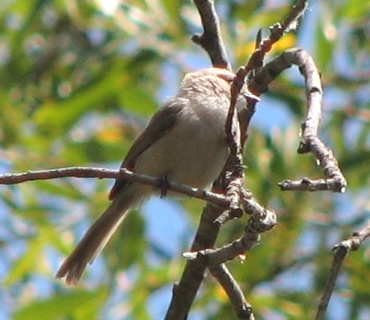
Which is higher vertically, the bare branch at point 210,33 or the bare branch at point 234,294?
the bare branch at point 210,33

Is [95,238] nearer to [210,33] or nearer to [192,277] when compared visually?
[210,33]

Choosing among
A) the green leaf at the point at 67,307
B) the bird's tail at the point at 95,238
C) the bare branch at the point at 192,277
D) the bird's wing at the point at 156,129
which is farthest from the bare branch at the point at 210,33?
the green leaf at the point at 67,307

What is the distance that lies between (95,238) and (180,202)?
2.74 ft

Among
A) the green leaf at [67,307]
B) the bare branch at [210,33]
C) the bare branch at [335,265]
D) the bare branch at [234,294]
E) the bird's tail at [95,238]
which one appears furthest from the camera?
the green leaf at [67,307]

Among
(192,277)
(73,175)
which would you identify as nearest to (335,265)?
(73,175)

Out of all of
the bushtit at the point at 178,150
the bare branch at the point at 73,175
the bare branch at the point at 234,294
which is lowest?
the bare branch at the point at 234,294

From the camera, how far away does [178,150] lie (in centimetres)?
362

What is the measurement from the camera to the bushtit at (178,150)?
3541mm

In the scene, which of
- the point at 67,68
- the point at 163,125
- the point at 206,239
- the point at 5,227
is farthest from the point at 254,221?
the point at 67,68

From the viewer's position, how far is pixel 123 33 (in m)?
4.62

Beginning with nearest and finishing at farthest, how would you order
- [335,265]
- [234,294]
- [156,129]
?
[335,265], [234,294], [156,129]

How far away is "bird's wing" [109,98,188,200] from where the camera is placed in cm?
372

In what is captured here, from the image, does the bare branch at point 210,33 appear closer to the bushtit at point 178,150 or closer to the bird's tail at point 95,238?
the bushtit at point 178,150

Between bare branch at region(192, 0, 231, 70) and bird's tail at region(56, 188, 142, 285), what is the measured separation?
85 centimetres
